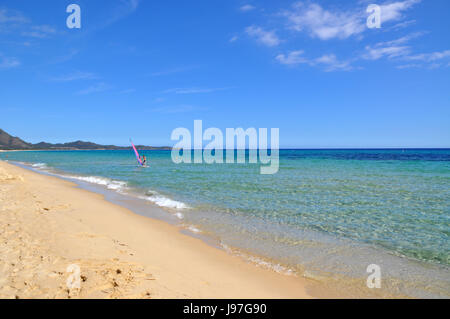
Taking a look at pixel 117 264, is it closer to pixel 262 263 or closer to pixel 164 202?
pixel 262 263

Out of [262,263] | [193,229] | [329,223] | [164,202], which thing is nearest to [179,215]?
[193,229]

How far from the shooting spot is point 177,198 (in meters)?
12.7

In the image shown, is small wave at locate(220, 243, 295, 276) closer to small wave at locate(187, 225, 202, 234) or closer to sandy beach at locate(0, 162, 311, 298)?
sandy beach at locate(0, 162, 311, 298)

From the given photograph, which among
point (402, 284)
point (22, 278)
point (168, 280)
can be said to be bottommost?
point (402, 284)

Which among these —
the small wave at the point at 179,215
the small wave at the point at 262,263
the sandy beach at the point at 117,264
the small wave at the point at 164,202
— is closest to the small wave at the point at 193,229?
the sandy beach at the point at 117,264

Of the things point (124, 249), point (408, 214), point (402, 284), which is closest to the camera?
point (402, 284)

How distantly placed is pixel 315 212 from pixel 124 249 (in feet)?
23.2

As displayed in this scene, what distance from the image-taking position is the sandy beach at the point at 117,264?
380cm

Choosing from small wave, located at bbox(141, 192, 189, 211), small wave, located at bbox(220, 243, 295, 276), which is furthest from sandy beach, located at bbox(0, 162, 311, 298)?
small wave, located at bbox(141, 192, 189, 211)

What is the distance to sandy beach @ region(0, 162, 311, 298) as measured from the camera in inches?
150

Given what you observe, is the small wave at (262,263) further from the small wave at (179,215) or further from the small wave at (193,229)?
the small wave at (179,215)

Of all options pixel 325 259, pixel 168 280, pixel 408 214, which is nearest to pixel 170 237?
pixel 168 280

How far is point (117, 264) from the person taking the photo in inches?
184
